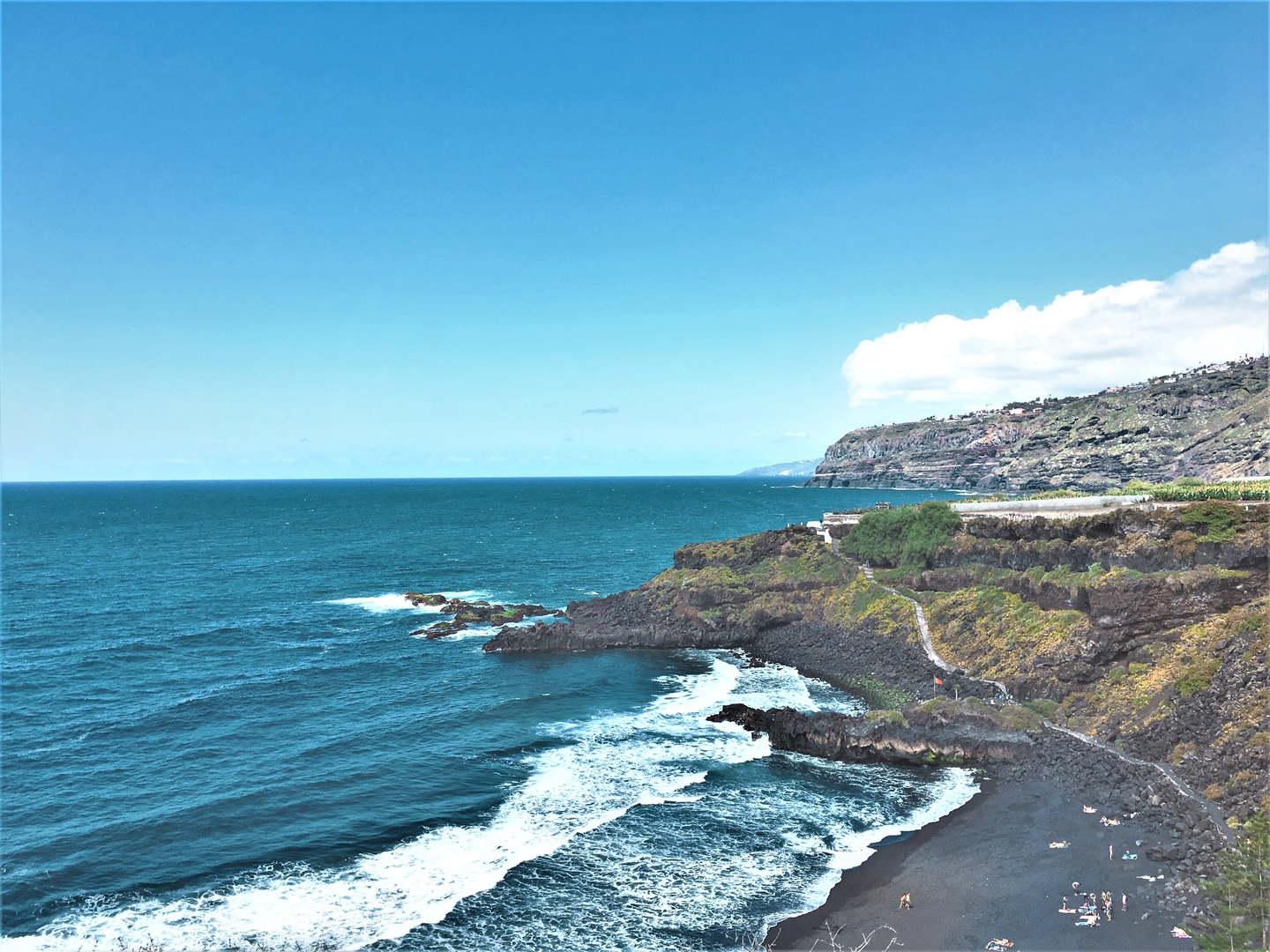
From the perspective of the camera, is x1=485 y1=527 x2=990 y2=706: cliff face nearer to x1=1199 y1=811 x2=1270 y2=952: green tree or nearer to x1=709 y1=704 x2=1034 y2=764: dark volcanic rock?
x1=709 y1=704 x2=1034 y2=764: dark volcanic rock

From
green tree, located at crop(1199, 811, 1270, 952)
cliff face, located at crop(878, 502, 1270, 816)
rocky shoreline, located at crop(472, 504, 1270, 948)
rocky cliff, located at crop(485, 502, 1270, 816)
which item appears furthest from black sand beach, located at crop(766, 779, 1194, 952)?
rocky cliff, located at crop(485, 502, 1270, 816)

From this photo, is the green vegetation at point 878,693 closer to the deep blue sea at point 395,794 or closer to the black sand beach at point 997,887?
the deep blue sea at point 395,794

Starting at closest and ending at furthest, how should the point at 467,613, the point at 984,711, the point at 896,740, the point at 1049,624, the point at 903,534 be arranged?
the point at 896,740 → the point at 984,711 → the point at 1049,624 → the point at 903,534 → the point at 467,613

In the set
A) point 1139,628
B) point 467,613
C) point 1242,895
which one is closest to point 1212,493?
point 1139,628

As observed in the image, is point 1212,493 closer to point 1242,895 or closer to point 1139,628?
point 1139,628

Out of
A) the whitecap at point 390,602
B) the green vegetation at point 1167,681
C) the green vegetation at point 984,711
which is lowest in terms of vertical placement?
the green vegetation at point 984,711

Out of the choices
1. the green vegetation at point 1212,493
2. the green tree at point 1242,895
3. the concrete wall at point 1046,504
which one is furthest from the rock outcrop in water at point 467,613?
the green tree at point 1242,895

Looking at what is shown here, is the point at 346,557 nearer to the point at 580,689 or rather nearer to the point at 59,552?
the point at 59,552
